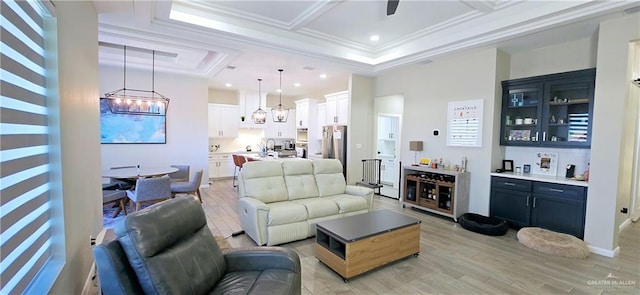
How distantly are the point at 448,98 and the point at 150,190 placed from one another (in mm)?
5189

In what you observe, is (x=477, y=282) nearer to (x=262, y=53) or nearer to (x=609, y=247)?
(x=609, y=247)

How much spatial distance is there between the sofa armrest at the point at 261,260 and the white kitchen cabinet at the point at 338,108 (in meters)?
4.60

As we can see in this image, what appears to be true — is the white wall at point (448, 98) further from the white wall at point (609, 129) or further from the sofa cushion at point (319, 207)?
the sofa cushion at point (319, 207)

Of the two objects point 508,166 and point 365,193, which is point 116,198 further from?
point 508,166

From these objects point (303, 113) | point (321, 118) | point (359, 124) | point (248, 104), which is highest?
point (248, 104)

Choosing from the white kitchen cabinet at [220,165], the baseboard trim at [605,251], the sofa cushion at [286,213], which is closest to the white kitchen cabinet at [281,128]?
the white kitchen cabinet at [220,165]

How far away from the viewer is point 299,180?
13.6 feet

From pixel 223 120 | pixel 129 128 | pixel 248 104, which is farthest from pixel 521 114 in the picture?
pixel 129 128

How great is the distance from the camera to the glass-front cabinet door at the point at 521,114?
4.17 meters

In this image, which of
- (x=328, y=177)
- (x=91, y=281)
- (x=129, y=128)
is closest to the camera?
(x=91, y=281)

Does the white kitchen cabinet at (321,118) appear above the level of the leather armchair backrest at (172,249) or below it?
above

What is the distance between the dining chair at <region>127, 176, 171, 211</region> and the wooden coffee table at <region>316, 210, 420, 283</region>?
2755mm

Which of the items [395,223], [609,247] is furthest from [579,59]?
[395,223]

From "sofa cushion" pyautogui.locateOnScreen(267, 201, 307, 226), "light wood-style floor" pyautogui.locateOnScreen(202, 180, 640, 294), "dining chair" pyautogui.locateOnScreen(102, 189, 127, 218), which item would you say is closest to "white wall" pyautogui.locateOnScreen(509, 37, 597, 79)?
"light wood-style floor" pyautogui.locateOnScreen(202, 180, 640, 294)
